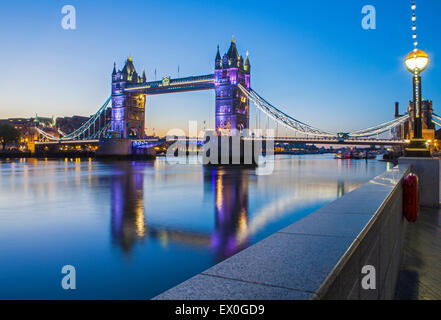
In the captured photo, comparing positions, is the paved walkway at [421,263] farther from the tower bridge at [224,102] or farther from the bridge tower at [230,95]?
the bridge tower at [230,95]

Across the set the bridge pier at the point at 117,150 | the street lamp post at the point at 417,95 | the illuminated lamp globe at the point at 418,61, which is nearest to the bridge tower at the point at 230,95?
the bridge pier at the point at 117,150

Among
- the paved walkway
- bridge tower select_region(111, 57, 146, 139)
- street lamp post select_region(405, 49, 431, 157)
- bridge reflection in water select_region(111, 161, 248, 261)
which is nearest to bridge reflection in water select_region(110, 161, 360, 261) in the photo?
bridge reflection in water select_region(111, 161, 248, 261)

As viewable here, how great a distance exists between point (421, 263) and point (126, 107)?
63.3 m

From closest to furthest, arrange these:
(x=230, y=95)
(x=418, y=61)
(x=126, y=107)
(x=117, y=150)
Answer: (x=418, y=61) < (x=230, y=95) < (x=117, y=150) < (x=126, y=107)

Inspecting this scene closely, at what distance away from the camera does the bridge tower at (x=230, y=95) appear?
44875mm

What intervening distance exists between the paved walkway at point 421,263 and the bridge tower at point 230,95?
3836cm

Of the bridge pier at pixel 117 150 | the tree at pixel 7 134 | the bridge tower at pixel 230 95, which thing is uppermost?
the bridge tower at pixel 230 95

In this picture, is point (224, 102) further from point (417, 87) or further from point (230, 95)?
point (417, 87)

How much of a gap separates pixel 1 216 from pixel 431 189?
928 cm

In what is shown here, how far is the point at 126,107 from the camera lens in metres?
63.4

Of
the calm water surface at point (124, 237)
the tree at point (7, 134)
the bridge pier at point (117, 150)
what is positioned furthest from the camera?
the tree at point (7, 134)

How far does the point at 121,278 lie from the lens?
150 inches

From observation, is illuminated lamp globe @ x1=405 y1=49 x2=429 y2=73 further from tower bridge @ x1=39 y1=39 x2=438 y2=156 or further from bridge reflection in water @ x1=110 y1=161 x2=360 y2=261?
tower bridge @ x1=39 y1=39 x2=438 y2=156

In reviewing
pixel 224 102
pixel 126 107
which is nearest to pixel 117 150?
pixel 126 107
